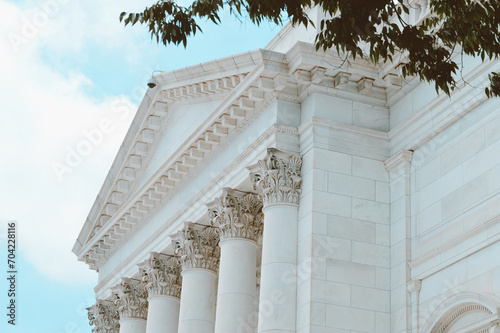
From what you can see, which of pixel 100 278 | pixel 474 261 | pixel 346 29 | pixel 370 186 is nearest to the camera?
pixel 346 29

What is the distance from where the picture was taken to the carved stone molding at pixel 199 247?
3309cm

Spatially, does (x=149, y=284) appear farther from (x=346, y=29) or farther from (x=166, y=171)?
(x=346, y=29)

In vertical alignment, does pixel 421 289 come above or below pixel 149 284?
below

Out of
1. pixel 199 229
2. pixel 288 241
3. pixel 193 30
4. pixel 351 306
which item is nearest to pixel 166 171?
pixel 199 229

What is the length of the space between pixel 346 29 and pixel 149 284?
2326cm

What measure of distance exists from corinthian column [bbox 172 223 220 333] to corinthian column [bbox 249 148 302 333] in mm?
4845

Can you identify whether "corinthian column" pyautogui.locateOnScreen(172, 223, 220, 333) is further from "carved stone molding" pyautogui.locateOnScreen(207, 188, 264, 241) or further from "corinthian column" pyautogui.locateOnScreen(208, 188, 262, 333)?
"carved stone molding" pyautogui.locateOnScreen(207, 188, 264, 241)

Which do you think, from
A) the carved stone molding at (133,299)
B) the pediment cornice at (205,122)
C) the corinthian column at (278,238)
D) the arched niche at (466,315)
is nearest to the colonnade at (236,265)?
the corinthian column at (278,238)

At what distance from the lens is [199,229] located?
3331 cm

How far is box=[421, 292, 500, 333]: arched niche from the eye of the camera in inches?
904

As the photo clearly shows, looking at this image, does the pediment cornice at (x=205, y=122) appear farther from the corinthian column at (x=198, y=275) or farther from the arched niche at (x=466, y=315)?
the arched niche at (x=466, y=315)

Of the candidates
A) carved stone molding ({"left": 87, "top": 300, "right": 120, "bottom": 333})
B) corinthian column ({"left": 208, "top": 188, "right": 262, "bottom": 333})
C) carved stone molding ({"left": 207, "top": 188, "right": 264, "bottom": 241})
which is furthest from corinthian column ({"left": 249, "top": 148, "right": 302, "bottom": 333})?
carved stone molding ({"left": 87, "top": 300, "right": 120, "bottom": 333})

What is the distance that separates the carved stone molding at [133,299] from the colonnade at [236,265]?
61 centimetres

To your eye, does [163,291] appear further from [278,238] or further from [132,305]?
[278,238]
